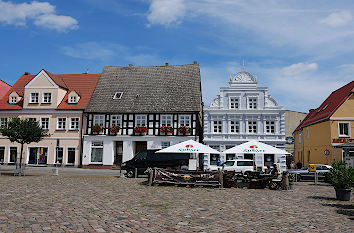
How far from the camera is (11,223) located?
768 cm

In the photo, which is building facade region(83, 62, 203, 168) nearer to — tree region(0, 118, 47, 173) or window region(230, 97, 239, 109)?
window region(230, 97, 239, 109)

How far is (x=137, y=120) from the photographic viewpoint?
119 ft

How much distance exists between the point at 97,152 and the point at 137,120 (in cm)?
547

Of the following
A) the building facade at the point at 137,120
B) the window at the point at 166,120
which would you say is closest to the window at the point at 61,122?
the building facade at the point at 137,120

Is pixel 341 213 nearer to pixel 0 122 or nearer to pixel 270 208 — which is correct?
pixel 270 208

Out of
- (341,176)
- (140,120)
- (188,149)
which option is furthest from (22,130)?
(341,176)

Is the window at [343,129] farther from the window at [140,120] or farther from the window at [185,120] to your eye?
the window at [140,120]

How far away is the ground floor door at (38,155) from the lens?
121 feet

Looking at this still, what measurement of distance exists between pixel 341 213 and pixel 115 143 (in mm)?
28499

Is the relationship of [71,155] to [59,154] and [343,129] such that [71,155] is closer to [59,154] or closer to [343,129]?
[59,154]

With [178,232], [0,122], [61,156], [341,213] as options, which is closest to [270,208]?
[341,213]

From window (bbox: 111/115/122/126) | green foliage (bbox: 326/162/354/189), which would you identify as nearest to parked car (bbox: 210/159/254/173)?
green foliage (bbox: 326/162/354/189)

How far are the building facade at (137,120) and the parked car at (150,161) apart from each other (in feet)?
29.4

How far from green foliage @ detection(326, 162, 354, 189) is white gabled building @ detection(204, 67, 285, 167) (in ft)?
67.3
